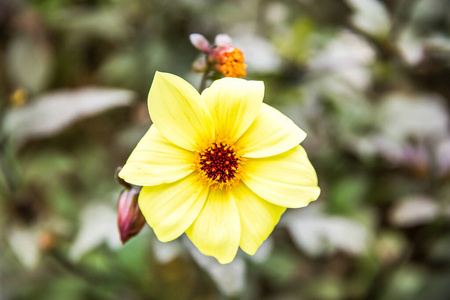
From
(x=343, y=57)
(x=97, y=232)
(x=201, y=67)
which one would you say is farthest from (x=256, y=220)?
(x=343, y=57)

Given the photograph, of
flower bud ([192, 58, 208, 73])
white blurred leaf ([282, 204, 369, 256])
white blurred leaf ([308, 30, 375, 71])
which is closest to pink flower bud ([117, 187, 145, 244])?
flower bud ([192, 58, 208, 73])

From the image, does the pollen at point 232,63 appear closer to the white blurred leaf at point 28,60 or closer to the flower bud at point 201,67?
the flower bud at point 201,67

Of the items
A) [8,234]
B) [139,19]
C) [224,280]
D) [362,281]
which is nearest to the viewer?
[224,280]

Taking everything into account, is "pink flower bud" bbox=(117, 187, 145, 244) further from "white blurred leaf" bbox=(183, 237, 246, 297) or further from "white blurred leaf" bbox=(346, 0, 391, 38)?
"white blurred leaf" bbox=(346, 0, 391, 38)

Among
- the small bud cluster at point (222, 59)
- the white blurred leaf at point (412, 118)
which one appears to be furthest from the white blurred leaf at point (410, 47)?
the small bud cluster at point (222, 59)

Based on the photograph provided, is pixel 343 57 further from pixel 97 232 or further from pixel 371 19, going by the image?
pixel 97 232

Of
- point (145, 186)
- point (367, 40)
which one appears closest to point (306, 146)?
point (367, 40)

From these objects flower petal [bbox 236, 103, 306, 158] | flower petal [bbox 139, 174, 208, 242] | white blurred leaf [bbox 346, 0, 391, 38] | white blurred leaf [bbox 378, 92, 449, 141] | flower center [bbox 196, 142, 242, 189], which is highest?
white blurred leaf [bbox 346, 0, 391, 38]

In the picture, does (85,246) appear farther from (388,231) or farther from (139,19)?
(388,231)
